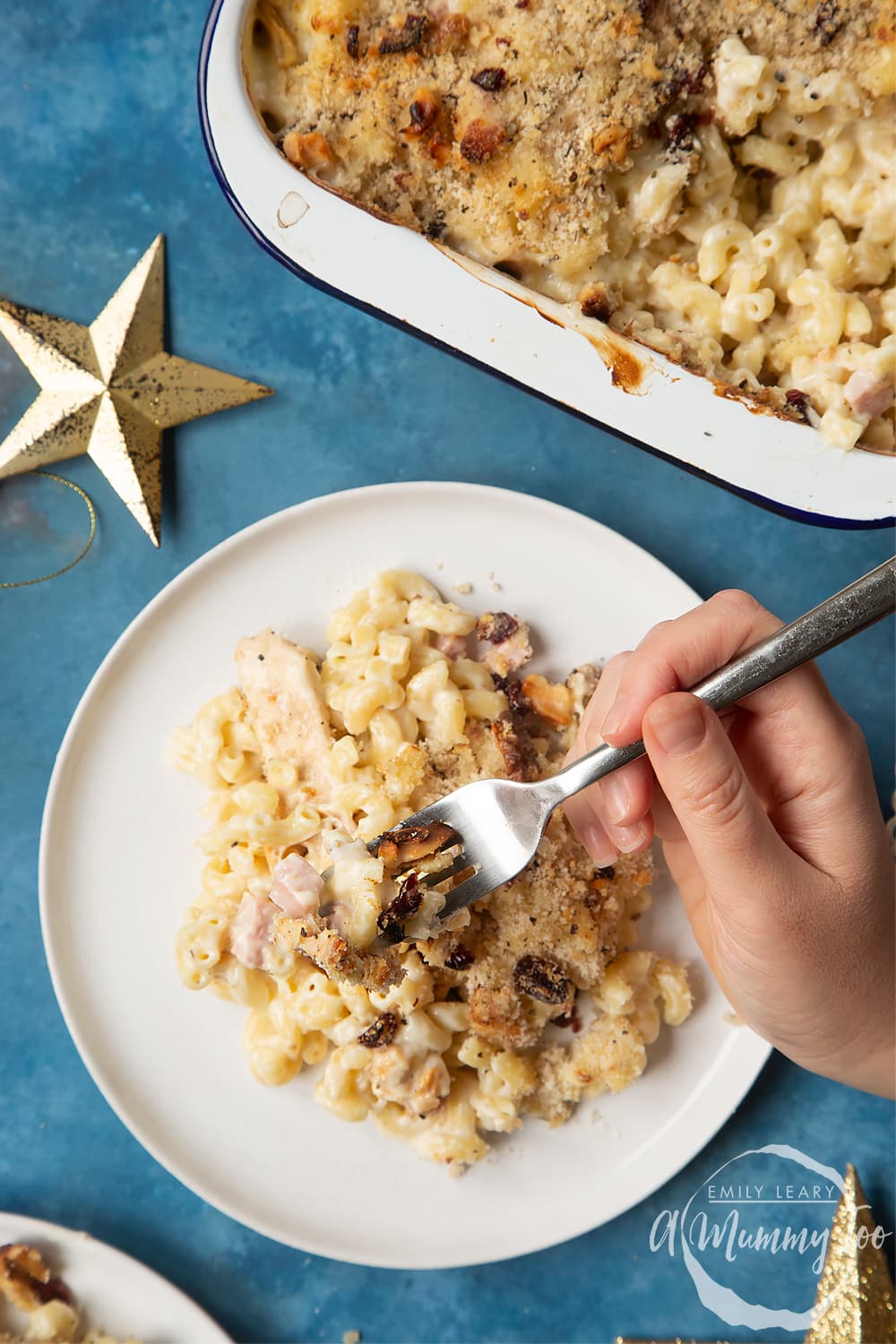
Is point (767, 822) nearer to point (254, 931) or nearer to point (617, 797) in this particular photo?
point (617, 797)

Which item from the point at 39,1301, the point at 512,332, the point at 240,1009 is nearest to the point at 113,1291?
the point at 39,1301

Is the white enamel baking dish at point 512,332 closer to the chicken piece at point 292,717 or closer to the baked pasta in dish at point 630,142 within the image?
the baked pasta in dish at point 630,142

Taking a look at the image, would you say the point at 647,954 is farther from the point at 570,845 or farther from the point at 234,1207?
the point at 234,1207

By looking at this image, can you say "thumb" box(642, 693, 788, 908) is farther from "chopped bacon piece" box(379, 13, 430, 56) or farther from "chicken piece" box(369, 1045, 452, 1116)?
"chopped bacon piece" box(379, 13, 430, 56)

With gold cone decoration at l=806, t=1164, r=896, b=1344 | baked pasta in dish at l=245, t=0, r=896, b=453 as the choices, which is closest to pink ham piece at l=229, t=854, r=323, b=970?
baked pasta in dish at l=245, t=0, r=896, b=453

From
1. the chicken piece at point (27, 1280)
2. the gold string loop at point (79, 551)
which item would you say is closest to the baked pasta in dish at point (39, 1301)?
the chicken piece at point (27, 1280)

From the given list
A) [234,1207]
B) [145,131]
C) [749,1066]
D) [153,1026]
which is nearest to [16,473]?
[145,131]

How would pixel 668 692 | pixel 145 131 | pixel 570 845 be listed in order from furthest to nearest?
pixel 145 131 < pixel 570 845 < pixel 668 692
